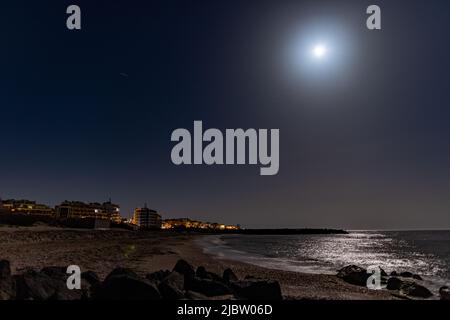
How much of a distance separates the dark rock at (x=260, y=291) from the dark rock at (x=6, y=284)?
735cm

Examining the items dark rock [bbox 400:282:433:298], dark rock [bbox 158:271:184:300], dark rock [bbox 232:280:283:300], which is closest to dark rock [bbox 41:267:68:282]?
dark rock [bbox 158:271:184:300]

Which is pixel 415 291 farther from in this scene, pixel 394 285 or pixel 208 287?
pixel 208 287

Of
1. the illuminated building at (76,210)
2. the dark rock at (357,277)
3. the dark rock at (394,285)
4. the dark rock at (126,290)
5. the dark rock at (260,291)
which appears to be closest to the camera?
the dark rock at (126,290)

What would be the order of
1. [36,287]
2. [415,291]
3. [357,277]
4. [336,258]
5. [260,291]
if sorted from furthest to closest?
[336,258], [357,277], [415,291], [260,291], [36,287]

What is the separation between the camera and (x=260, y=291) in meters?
12.1

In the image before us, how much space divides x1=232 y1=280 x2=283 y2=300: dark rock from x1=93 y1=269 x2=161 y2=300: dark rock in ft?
11.3

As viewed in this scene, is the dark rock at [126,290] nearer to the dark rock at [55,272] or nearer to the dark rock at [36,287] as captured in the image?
the dark rock at [36,287]

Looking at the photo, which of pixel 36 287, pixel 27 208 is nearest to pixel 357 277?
pixel 36 287

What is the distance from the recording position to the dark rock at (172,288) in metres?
11.2

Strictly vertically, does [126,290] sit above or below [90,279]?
above

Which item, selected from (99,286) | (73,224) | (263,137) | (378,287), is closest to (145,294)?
(99,286)

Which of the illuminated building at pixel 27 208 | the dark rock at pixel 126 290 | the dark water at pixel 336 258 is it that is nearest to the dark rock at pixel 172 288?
the dark rock at pixel 126 290

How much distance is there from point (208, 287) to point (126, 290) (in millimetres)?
3388
